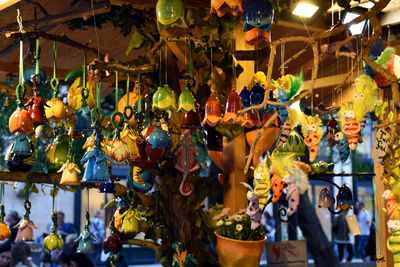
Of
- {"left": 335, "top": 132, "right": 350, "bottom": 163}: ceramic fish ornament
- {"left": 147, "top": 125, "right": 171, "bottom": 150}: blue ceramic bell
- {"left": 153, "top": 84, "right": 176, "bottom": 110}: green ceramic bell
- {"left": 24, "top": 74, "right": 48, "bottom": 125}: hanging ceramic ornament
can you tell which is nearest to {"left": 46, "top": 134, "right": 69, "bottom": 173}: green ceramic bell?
{"left": 24, "top": 74, "right": 48, "bottom": 125}: hanging ceramic ornament

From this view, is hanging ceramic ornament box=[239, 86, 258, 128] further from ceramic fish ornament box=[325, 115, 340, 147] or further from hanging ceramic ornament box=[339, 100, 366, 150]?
hanging ceramic ornament box=[339, 100, 366, 150]

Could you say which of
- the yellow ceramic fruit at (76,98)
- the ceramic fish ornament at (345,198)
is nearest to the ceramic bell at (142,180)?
the yellow ceramic fruit at (76,98)

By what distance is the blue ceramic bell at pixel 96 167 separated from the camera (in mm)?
2637

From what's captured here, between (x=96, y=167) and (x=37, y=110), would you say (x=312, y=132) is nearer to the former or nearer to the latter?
(x=96, y=167)

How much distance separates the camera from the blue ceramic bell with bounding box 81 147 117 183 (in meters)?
2.64

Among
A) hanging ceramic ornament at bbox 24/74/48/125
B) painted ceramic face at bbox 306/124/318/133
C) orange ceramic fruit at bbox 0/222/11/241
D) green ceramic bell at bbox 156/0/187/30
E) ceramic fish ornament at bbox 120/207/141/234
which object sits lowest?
orange ceramic fruit at bbox 0/222/11/241

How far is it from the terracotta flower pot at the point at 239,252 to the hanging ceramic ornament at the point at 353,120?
41.9 inches

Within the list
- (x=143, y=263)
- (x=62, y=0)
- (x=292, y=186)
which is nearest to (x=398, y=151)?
(x=292, y=186)

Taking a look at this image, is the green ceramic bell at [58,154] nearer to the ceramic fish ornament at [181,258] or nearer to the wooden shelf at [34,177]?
the wooden shelf at [34,177]

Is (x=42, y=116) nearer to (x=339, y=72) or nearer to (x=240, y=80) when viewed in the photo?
(x=240, y=80)

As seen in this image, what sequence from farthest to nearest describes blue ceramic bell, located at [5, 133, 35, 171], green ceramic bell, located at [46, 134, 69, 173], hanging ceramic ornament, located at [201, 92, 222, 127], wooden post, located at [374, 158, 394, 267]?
wooden post, located at [374, 158, 394, 267], green ceramic bell, located at [46, 134, 69, 173], blue ceramic bell, located at [5, 133, 35, 171], hanging ceramic ornament, located at [201, 92, 222, 127]

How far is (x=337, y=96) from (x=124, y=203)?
2.51 meters

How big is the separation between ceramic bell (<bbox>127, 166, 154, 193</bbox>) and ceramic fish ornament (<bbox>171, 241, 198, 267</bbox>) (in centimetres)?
50

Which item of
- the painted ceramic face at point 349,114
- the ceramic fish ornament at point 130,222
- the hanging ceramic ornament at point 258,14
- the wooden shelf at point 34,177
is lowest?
the ceramic fish ornament at point 130,222
